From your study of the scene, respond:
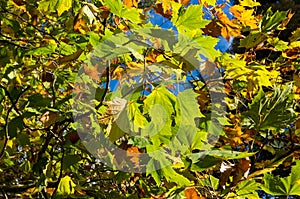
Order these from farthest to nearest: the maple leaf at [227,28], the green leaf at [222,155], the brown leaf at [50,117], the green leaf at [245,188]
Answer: the maple leaf at [227,28] < the brown leaf at [50,117] < the green leaf at [245,188] < the green leaf at [222,155]

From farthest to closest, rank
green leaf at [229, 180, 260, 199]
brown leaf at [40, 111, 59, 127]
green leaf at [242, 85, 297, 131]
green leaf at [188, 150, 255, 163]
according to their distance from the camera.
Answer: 1. brown leaf at [40, 111, 59, 127]
2. green leaf at [242, 85, 297, 131]
3. green leaf at [229, 180, 260, 199]
4. green leaf at [188, 150, 255, 163]

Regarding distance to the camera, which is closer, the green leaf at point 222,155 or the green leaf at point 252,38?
the green leaf at point 222,155

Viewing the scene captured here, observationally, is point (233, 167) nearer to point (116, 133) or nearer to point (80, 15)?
point (116, 133)

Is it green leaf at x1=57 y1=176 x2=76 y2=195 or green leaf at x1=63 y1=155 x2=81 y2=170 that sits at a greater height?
green leaf at x1=63 y1=155 x2=81 y2=170

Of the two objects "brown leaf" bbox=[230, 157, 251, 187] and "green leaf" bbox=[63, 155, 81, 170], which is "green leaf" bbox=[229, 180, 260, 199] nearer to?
"brown leaf" bbox=[230, 157, 251, 187]

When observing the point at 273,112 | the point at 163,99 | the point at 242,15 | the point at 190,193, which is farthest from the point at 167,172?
the point at 242,15

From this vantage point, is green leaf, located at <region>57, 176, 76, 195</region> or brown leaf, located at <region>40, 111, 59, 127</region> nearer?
brown leaf, located at <region>40, 111, 59, 127</region>

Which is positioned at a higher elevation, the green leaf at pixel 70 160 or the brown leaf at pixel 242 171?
the brown leaf at pixel 242 171

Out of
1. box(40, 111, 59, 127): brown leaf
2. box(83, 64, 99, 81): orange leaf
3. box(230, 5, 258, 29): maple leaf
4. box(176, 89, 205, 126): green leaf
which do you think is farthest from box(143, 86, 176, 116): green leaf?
box(230, 5, 258, 29): maple leaf

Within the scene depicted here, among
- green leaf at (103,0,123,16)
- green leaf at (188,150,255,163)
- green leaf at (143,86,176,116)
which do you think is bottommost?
green leaf at (188,150,255,163)

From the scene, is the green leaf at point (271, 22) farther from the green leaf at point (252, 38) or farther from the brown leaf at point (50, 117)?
the brown leaf at point (50, 117)

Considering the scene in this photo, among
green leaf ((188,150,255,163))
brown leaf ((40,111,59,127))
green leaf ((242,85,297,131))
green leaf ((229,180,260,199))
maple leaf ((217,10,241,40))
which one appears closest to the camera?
green leaf ((188,150,255,163))

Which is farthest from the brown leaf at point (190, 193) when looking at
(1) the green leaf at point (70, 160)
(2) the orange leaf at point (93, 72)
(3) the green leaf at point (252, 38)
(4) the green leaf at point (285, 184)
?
(3) the green leaf at point (252, 38)

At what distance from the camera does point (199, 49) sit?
107 cm
